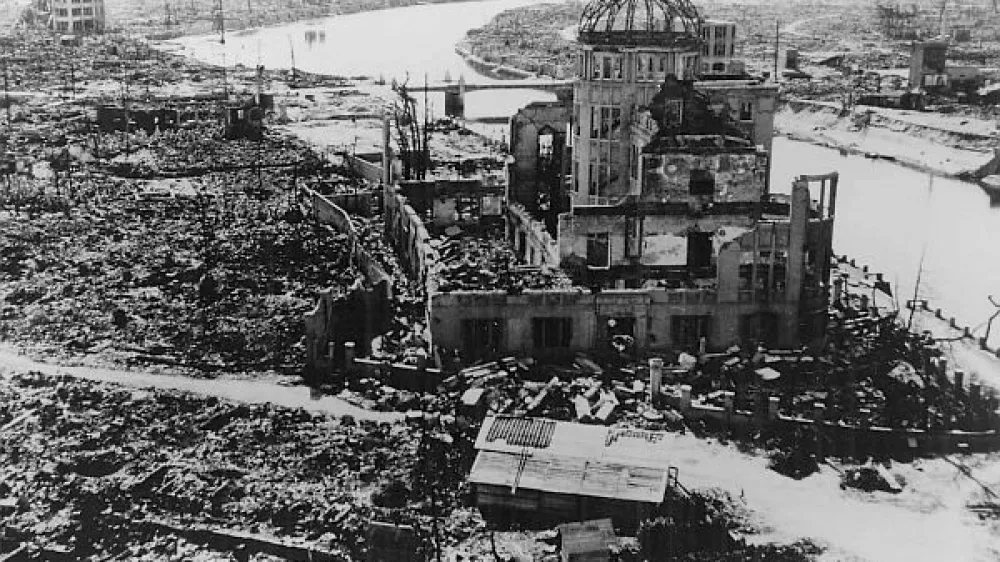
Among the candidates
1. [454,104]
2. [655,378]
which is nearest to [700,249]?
[655,378]

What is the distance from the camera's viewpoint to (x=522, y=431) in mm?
32250

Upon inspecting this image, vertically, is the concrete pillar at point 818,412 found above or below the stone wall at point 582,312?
below

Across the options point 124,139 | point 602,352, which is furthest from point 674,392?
point 124,139

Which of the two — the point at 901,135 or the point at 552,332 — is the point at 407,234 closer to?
the point at 552,332

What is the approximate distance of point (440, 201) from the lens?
60156mm

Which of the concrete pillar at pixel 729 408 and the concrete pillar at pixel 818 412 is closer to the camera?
the concrete pillar at pixel 818 412

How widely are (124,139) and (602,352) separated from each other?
7007cm

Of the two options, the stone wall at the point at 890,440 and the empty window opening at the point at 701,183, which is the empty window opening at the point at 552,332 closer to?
the stone wall at the point at 890,440

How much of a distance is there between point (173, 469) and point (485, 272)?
16747mm

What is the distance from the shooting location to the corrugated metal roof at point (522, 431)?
31.7m

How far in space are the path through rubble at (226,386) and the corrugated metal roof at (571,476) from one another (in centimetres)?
690

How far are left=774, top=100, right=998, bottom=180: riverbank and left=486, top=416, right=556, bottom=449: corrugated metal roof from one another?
212 ft

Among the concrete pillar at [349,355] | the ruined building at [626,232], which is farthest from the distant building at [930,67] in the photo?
the concrete pillar at [349,355]

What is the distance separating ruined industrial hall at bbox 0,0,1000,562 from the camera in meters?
29.8
